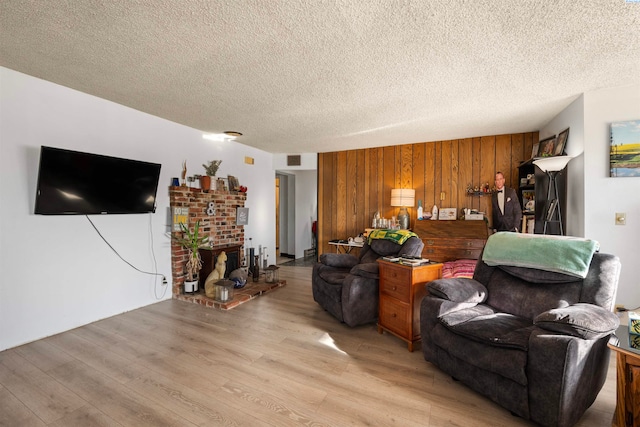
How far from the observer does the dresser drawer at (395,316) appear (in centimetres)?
245

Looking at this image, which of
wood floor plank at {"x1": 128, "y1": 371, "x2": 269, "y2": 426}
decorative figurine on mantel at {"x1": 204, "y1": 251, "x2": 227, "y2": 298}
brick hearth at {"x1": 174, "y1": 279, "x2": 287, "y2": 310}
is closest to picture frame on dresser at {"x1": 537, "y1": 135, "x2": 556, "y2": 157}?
brick hearth at {"x1": 174, "y1": 279, "x2": 287, "y2": 310}

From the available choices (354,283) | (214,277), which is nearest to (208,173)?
(214,277)

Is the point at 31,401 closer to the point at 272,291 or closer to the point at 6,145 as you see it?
the point at 6,145

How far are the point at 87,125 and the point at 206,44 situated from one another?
1.91 meters

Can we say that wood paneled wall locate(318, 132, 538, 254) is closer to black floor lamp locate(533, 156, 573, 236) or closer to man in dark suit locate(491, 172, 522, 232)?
man in dark suit locate(491, 172, 522, 232)

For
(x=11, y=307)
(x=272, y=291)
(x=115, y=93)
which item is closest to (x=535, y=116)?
(x=272, y=291)

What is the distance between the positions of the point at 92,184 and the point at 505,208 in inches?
208

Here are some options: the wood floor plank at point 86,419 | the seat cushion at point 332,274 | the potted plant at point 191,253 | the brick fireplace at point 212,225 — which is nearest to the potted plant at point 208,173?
the brick fireplace at point 212,225

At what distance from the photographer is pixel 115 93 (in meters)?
2.91

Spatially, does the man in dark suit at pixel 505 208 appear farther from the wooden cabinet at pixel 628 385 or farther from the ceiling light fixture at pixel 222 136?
the ceiling light fixture at pixel 222 136

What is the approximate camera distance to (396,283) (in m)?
2.58

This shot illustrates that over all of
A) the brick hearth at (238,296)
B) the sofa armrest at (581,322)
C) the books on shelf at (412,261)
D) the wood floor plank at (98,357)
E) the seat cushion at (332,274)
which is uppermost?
the books on shelf at (412,261)

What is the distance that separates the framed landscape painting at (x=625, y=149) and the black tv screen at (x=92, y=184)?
15.9 ft

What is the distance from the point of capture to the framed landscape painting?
2639 mm
